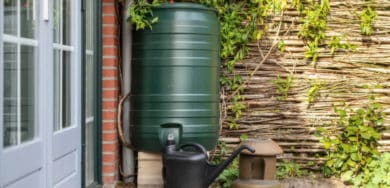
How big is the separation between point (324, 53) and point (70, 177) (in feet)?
7.72

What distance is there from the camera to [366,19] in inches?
183

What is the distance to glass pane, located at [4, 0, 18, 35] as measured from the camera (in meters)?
2.26

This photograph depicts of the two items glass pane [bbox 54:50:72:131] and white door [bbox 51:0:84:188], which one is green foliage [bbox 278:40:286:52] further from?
glass pane [bbox 54:50:72:131]

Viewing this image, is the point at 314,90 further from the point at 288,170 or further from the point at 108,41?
the point at 108,41

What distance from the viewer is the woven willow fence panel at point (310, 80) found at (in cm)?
467

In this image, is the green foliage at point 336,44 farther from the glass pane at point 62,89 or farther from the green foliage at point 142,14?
the glass pane at point 62,89

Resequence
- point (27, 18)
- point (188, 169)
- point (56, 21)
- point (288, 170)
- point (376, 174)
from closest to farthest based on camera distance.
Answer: point (27, 18)
point (56, 21)
point (188, 169)
point (376, 174)
point (288, 170)

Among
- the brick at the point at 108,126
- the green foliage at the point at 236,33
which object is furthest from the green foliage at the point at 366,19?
the brick at the point at 108,126

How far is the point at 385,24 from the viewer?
15.4 feet

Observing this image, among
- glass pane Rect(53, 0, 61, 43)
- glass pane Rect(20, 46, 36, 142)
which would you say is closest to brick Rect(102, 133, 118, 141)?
glass pane Rect(53, 0, 61, 43)

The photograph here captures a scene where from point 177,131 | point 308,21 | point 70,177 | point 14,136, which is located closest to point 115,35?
point 177,131

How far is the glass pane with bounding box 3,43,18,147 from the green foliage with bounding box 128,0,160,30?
157cm

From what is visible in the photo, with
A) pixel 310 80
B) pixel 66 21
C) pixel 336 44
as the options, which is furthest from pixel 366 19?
pixel 66 21

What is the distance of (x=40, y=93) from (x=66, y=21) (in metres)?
0.68
